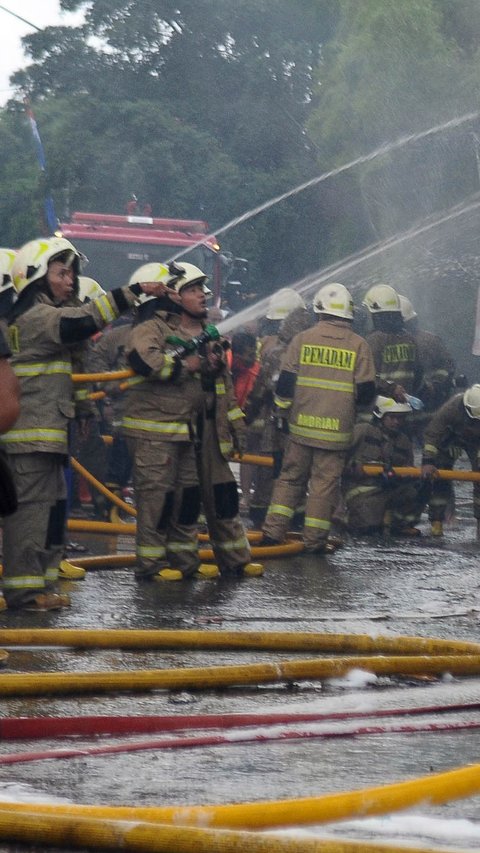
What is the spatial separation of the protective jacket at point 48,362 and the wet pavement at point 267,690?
82 centimetres

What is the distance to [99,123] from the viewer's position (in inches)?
1443

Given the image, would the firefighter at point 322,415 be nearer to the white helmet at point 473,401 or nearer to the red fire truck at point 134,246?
the white helmet at point 473,401

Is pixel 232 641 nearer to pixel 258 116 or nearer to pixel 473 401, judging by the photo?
pixel 473 401

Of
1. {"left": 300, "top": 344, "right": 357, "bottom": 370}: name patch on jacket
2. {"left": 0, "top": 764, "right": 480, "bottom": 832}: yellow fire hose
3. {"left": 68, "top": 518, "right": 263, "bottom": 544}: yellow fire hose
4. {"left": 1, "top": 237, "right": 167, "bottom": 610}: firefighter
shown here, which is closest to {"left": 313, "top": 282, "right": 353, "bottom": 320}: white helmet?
{"left": 300, "top": 344, "right": 357, "bottom": 370}: name patch on jacket

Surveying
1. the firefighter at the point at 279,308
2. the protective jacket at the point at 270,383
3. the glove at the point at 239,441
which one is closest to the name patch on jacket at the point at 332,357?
the protective jacket at the point at 270,383

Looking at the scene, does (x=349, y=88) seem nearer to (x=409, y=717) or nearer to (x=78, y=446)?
(x=78, y=446)

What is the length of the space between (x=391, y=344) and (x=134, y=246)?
946 centimetres

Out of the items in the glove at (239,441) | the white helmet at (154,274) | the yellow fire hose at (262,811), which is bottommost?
the yellow fire hose at (262,811)

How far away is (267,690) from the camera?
546cm

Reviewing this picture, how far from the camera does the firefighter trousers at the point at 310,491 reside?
9.96 metres

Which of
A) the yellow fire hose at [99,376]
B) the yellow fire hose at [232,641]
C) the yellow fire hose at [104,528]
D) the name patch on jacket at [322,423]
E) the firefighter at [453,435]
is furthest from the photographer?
the firefighter at [453,435]

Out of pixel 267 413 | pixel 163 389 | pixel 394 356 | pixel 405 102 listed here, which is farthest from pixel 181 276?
pixel 405 102

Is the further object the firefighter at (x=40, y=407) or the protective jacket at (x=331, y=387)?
the protective jacket at (x=331, y=387)

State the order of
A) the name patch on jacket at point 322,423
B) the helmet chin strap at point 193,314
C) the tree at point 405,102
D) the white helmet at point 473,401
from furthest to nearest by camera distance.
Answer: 1. the tree at point 405,102
2. the white helmet at point 473,401
3. the name patch on jacket at point 322,423
4. the helmet chin strap at point 193,314
